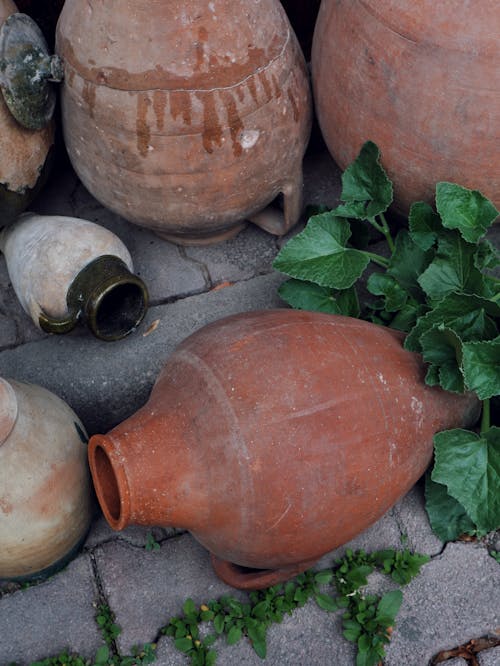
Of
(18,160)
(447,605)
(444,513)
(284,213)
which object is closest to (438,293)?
(444,513)

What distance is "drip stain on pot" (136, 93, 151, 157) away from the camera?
229cm

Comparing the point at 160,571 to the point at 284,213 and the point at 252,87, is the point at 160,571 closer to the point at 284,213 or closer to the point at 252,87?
the point at 284,213

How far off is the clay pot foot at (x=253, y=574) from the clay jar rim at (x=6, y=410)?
0.65 m

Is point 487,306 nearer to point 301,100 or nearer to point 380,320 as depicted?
point 380,320

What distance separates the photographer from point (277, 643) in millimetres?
2154

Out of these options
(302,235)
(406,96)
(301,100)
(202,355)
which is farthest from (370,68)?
(202,355)

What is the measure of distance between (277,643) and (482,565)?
61 cm

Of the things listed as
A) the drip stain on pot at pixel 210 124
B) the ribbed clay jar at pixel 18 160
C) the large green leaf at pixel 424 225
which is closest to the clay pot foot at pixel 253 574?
the large green leaf at pixel 424 225

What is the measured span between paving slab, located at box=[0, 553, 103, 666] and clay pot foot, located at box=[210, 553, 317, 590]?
1.21 ft

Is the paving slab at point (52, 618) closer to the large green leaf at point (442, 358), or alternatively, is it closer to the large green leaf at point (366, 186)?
the large green leaf at point (442, 358)

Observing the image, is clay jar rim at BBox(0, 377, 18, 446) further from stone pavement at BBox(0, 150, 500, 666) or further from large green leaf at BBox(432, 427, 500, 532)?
large green leaf at BBox(432, 427, 500, 532)

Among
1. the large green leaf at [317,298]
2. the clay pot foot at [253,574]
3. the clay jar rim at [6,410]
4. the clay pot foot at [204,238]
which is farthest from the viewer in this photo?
the clay pot foot at [204,238]

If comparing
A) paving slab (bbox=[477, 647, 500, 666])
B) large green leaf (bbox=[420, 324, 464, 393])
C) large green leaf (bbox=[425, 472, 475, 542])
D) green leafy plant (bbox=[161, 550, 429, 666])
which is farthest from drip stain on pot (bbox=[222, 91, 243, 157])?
paving slab (bbox=[477, 647, 500, 666])

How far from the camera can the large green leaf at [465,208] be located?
7.29ft
